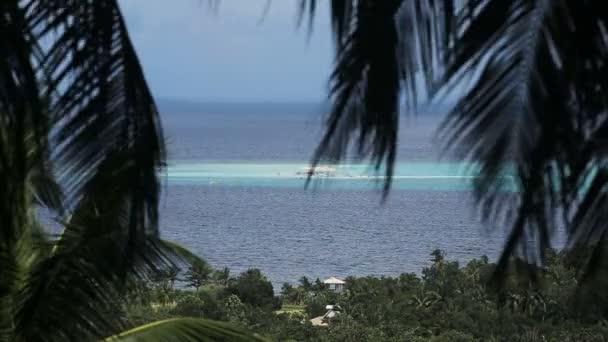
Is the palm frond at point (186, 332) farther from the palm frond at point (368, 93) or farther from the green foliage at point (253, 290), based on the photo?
the green foliage at point (253, 290)

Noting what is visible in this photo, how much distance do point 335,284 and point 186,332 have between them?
45.9 ft

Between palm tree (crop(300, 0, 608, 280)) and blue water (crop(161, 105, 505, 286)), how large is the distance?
22 mm

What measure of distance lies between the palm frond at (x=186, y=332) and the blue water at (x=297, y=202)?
41 cm

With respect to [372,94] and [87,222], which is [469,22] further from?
[87,222]

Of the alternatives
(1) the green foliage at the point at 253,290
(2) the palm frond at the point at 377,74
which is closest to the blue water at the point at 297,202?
(2) the palm frond at the point at 377,74

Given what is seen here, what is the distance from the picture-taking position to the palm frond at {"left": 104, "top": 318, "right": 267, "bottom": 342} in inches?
136

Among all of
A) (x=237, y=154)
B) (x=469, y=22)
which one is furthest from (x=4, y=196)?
(x=237, y=154)

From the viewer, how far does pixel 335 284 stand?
17375 mm

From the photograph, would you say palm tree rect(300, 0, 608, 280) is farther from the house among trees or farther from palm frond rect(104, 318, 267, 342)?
the house among trees

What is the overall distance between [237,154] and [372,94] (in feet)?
11.1

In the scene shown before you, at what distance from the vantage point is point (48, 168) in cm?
118

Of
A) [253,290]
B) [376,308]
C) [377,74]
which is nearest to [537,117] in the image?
[377,74]

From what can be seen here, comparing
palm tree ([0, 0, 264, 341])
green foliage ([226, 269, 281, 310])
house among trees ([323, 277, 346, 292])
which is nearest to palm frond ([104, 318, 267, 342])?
palm tree ([0, 0, 264, 341])

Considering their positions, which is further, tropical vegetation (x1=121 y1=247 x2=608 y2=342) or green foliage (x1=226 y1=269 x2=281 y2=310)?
green foliage (x1=226 y1=269 x2=281 y2=310)
